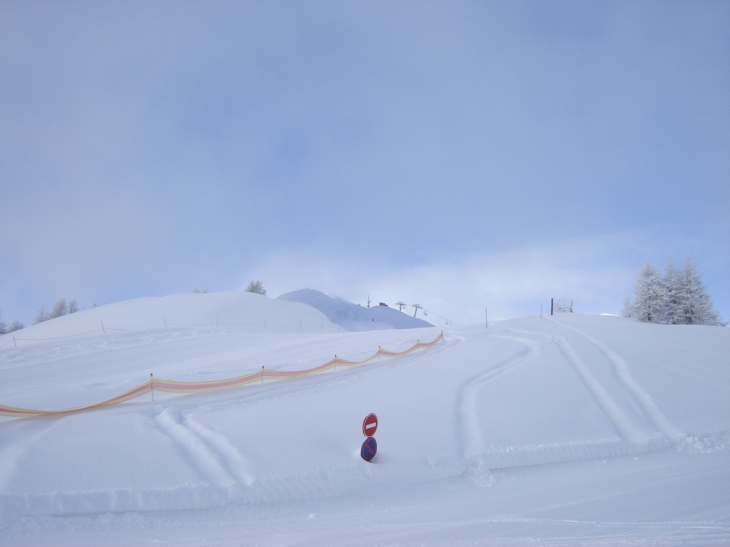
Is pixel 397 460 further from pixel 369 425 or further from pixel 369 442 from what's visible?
pixel 369 425

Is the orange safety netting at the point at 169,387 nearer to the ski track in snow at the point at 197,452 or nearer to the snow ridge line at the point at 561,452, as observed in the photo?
the ski track in snow at the point at 197,452

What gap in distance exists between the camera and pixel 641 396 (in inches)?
517

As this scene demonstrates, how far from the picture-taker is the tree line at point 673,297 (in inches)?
1246

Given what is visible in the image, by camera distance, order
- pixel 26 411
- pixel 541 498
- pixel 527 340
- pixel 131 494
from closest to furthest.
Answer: pixel 131 494, pixel 541 498, pixel 26 411, pixel 527 340

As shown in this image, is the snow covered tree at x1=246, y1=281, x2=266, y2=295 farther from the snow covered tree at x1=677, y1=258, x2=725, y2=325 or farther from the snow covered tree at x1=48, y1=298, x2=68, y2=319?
the snow covered tree at x1=677, y1=258, x2=725, y2=325

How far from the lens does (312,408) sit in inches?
→ 415

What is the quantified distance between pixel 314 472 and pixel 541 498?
3747 mm

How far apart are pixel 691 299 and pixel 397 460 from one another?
33.5 m

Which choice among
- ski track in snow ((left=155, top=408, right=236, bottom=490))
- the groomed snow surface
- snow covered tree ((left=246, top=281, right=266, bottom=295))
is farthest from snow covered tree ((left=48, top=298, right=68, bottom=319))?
ski track in snow ((left=155, top=408, right=236, bottom=490))

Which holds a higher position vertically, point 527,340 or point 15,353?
point 527,340

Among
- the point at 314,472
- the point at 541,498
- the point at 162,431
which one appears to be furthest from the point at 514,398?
the point at 162,431

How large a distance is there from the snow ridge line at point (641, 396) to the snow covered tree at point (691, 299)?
1670 cm

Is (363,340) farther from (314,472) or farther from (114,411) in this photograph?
(314,472)

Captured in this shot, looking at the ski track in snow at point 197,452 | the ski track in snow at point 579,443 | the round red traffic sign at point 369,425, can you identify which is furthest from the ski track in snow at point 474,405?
the ski track in snow at point 197,452
